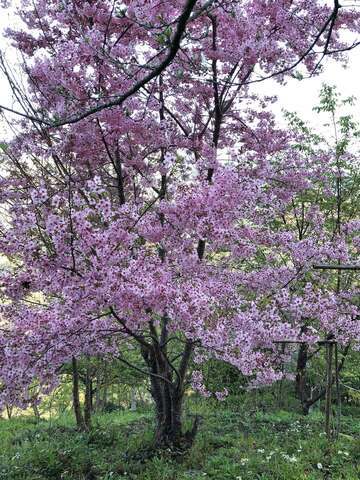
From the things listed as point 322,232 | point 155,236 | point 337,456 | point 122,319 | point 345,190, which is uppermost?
point 345,190

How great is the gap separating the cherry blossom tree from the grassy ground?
641mm

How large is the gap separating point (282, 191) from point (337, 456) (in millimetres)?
4136

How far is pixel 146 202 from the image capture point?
6.08 metres

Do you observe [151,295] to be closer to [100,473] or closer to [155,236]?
[155,236]

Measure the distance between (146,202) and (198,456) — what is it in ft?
12.1

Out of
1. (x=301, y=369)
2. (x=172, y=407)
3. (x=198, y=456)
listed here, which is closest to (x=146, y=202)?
(x=172, y=407)

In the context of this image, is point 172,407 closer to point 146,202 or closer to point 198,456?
point 198,456

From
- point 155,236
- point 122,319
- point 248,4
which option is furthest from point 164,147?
point 122,319

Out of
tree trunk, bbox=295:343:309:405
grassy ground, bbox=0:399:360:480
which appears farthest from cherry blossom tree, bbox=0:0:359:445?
tree trunk, bbox=295:343:309:405

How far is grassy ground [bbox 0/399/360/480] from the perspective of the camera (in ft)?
18.5

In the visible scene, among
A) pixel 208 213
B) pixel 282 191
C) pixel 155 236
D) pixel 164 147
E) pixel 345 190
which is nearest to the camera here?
pixel 208 213

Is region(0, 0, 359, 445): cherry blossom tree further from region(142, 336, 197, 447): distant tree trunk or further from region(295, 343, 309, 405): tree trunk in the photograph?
region(295, 343, 309, 405): tree trunk

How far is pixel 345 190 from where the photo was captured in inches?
473

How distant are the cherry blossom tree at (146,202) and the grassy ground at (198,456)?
0.64 m
